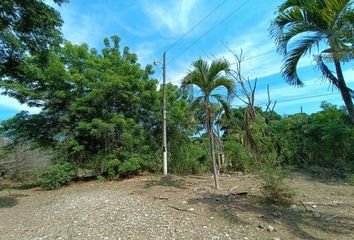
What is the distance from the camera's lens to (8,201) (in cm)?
906

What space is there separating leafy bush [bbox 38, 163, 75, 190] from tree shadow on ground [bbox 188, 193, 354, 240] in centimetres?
642

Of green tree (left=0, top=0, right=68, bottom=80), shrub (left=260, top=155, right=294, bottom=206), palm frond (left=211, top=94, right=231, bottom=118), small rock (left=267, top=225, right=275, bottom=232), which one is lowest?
small rock (left=267, top=225, right=275, bottom=232)

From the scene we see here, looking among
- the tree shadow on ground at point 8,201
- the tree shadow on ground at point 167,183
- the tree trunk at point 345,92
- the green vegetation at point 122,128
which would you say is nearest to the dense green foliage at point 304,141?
the green vegetation at point 122,128

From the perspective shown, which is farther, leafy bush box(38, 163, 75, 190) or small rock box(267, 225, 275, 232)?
leafy bush box(38, 163, 75, 190)

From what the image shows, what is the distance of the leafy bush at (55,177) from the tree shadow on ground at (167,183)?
3.43m

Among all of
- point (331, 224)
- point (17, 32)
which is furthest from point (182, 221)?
point (17, 32)

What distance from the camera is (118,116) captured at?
11.4 metres

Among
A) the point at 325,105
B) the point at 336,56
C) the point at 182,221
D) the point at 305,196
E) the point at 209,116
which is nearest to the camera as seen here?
the point at 336,56

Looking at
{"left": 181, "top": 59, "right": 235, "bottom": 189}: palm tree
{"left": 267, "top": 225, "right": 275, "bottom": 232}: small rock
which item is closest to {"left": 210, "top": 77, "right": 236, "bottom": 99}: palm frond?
{"left": 181, "top": 59, "right": 235, "bottom": 189}: palm tree

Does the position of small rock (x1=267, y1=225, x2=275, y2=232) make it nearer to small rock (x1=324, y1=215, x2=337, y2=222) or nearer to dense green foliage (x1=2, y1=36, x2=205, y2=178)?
small rock (x1=324, y1=215, x2=337, y2=222)

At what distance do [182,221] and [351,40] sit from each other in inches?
165

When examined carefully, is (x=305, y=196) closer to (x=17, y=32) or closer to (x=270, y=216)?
(x=270, y=216)

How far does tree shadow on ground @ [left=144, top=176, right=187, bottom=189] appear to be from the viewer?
30.6ft

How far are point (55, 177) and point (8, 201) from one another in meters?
1.93
